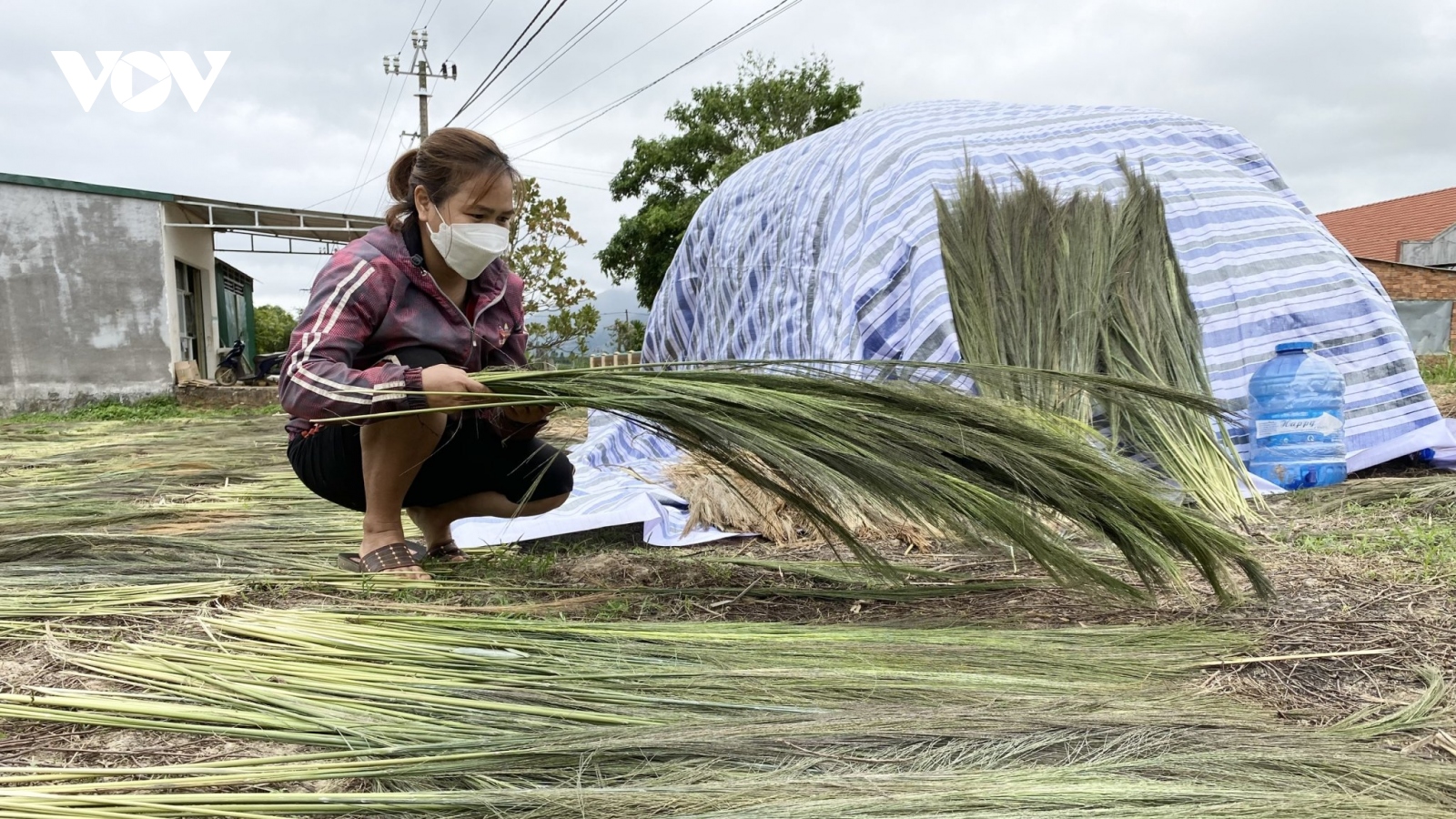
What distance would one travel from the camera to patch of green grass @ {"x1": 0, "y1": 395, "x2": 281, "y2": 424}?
988cm

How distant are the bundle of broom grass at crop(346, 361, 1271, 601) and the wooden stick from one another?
225 millimetres

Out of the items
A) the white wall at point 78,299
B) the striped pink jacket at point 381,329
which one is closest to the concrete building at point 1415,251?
the striped pink jacket at point 381,329

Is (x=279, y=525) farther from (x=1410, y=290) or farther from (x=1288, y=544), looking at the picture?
(x=1410, y=290)

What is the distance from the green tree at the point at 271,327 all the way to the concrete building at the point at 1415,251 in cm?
2142

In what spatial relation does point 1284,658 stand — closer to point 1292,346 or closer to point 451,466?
point 451,466

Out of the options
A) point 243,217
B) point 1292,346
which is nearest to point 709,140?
point 243,217

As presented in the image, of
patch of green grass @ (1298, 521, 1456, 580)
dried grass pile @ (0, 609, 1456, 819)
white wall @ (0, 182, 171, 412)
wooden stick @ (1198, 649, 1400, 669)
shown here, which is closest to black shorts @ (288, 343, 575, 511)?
dried grass pile @ (0, 609, 1456, 819)

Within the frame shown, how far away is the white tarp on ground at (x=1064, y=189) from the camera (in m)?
3.39

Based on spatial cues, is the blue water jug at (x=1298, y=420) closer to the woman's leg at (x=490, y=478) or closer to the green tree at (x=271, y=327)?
the woman's leg at (x=490, y=478)

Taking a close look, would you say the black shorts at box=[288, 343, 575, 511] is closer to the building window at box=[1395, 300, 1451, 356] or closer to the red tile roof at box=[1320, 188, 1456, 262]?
the building window at box=[1395, 300, 1451, 356]

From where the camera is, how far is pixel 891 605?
197 cm

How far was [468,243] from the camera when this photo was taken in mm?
2107

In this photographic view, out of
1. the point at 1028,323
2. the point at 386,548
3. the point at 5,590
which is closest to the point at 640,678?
the point at 386,548

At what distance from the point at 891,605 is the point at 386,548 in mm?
1120
